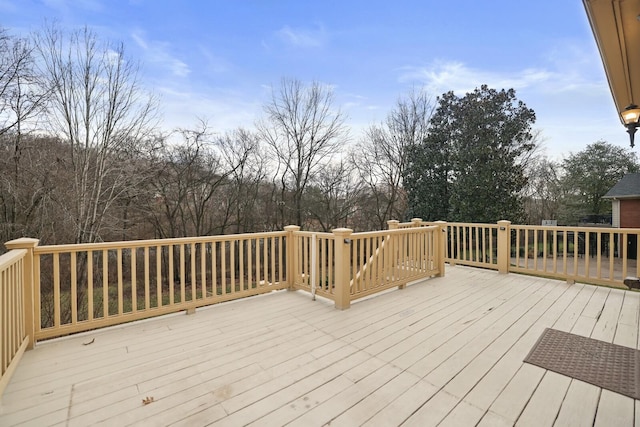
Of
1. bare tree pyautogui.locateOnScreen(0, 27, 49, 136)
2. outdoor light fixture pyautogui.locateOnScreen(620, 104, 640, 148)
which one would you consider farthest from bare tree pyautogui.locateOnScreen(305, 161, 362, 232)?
outdoor light fixture pyautogui.locateOnScreen(620, 104, 640, 148)

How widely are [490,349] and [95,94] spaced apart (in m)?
7.27

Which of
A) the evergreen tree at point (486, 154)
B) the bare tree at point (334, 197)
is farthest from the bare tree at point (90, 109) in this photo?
the evergreen tree at point (486, 154)

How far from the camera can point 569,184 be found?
1513 cm

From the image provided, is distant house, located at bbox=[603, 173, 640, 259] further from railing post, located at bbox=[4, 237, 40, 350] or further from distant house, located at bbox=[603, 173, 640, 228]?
railing post, located at bbox=[4, 237, 40, 350]

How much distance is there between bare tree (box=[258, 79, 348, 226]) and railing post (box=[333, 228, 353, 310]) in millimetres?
7463

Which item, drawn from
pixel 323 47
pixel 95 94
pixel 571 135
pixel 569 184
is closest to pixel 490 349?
pixel 95 94

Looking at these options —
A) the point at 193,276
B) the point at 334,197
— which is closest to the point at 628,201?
the point at 334,197

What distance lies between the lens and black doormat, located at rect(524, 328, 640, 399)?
190 cm

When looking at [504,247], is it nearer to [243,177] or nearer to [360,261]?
[360,261]

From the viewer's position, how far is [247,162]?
10.4m

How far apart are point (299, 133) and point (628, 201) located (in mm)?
12696

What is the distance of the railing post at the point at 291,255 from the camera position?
403cm

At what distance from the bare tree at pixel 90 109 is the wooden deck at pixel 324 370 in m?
3.97

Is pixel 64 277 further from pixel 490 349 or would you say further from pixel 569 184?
pixel 569 184
